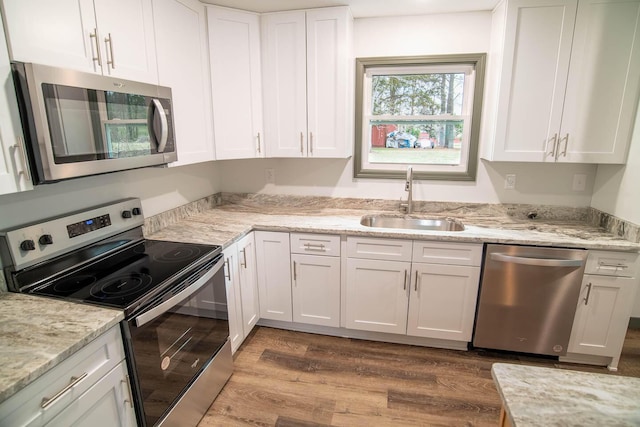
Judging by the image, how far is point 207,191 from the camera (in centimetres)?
297

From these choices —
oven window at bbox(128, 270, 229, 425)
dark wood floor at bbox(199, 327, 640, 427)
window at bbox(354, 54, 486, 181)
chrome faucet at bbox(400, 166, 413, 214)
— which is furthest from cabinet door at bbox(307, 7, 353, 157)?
dark wood floor at bbox(199, 327, 640, 427)

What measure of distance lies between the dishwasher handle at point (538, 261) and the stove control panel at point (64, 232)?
92.2 inches

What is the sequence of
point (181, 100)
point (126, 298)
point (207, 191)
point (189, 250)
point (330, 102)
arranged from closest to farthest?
point (126, 298), point (189, 250), point (181, 100), point (330, 102), point (207, 191)

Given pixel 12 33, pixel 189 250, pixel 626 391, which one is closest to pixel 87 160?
pixel 12 33

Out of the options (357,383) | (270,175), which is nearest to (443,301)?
(357,383)

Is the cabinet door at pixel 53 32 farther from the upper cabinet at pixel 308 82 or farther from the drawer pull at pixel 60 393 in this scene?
the upper cabinet at pixel 308 82

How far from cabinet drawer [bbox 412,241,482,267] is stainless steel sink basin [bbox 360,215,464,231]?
0.41 metres

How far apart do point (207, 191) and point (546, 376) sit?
8.88ft

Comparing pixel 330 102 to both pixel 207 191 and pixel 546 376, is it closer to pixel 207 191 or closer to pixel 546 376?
pixel 207 191

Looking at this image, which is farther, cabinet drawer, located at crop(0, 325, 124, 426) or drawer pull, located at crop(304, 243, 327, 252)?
drawer pull, located at crop(304, 243, 327, 252)

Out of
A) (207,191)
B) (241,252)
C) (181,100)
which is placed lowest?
(241,252)

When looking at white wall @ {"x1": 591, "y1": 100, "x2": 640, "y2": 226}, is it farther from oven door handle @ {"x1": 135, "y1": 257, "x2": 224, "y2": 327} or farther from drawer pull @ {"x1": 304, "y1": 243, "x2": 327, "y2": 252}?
oven door handle @ {"x1": 135, "y1": 257, "x2": 224, "y2": 327}

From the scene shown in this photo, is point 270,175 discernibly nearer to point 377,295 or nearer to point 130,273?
point 377,295

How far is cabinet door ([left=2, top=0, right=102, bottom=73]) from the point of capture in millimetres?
1154
